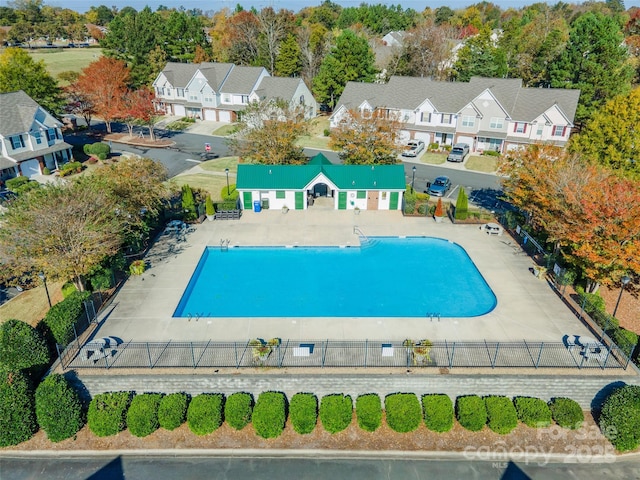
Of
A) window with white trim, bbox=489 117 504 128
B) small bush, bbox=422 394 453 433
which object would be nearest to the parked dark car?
window with white trim, bbox=489 117 504 128

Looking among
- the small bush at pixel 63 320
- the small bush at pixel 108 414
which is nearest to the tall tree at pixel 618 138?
the small bush at pixel 108 414

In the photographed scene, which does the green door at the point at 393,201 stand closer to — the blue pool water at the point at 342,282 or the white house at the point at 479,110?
the blue pool water at the point at 342,282

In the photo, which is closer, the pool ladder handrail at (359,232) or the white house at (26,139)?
the pool ladder handrail at (359,232)

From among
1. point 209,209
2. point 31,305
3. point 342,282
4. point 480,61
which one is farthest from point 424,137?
point 31,305

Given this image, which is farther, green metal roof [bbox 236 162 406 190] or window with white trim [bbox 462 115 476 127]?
window with white trim [bbox 462 115 476 127]

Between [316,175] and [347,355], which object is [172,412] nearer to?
[347,355]

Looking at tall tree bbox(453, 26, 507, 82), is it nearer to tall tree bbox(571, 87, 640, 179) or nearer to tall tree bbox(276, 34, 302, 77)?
tall tree bbox(276, 34, 302, 77)

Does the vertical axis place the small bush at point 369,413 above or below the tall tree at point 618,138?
below
